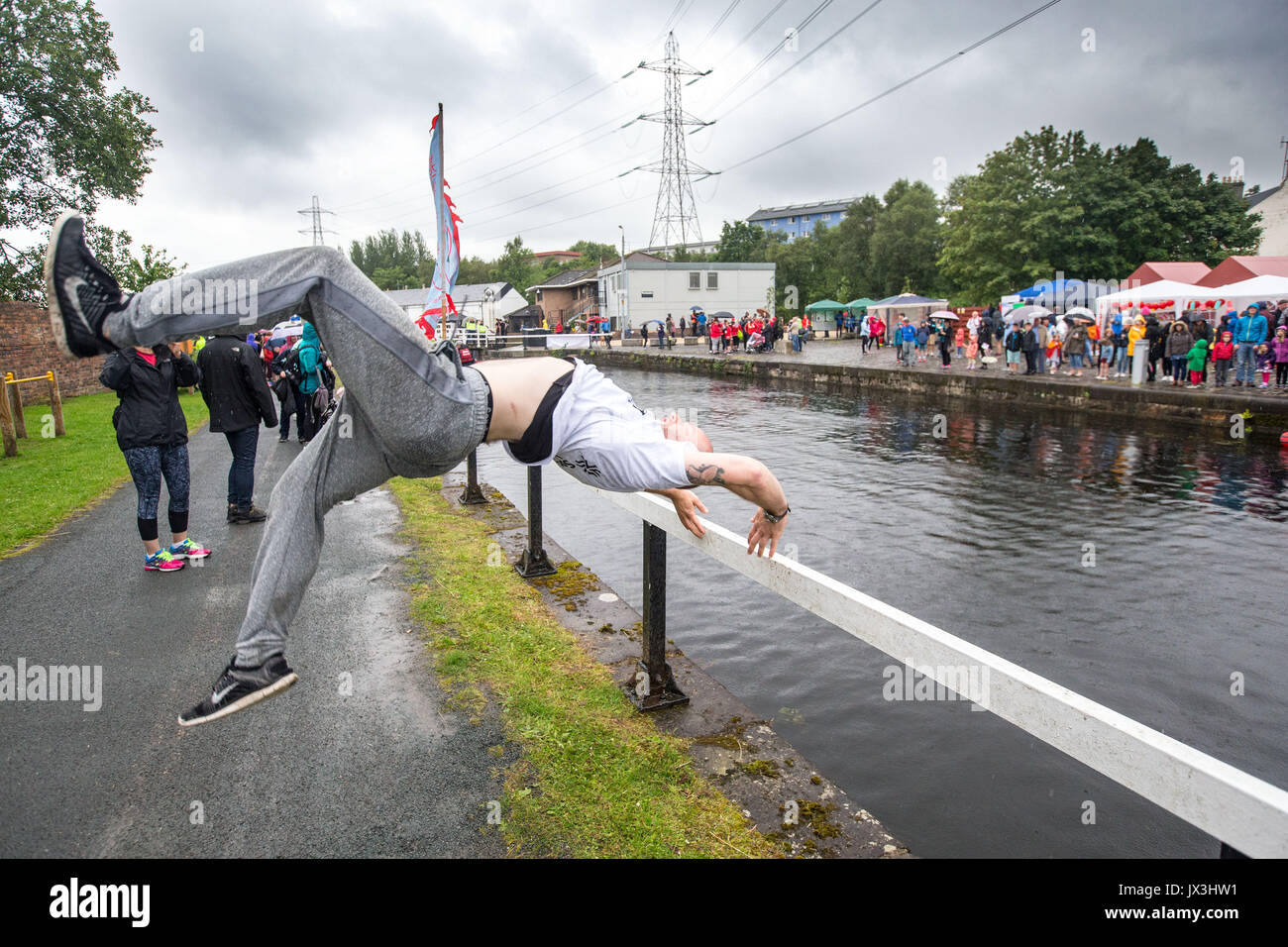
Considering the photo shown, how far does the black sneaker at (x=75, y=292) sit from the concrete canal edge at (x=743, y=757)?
2.99 metres

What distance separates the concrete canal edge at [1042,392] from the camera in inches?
642

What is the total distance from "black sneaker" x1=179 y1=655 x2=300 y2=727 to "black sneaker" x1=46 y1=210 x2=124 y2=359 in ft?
3.80

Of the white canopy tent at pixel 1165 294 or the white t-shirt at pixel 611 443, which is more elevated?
the white canopy tent at pixel 1165 294

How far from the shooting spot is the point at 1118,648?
241 inches

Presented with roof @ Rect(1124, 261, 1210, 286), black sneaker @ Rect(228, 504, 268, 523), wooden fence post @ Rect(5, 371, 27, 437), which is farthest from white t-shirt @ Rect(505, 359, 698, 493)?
roof @ Rect(1124, 261, 1210, 286)

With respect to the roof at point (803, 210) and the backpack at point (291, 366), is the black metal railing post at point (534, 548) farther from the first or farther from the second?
the roof at point (803, 210)

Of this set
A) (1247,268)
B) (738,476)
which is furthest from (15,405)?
(1247,268)

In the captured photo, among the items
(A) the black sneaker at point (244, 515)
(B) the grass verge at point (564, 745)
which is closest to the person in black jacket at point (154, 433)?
(A) the black sneaker at point (244, 515)

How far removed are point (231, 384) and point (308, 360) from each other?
532 centimetres

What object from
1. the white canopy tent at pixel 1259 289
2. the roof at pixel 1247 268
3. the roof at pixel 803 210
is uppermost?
the roof at pixel 803 210
